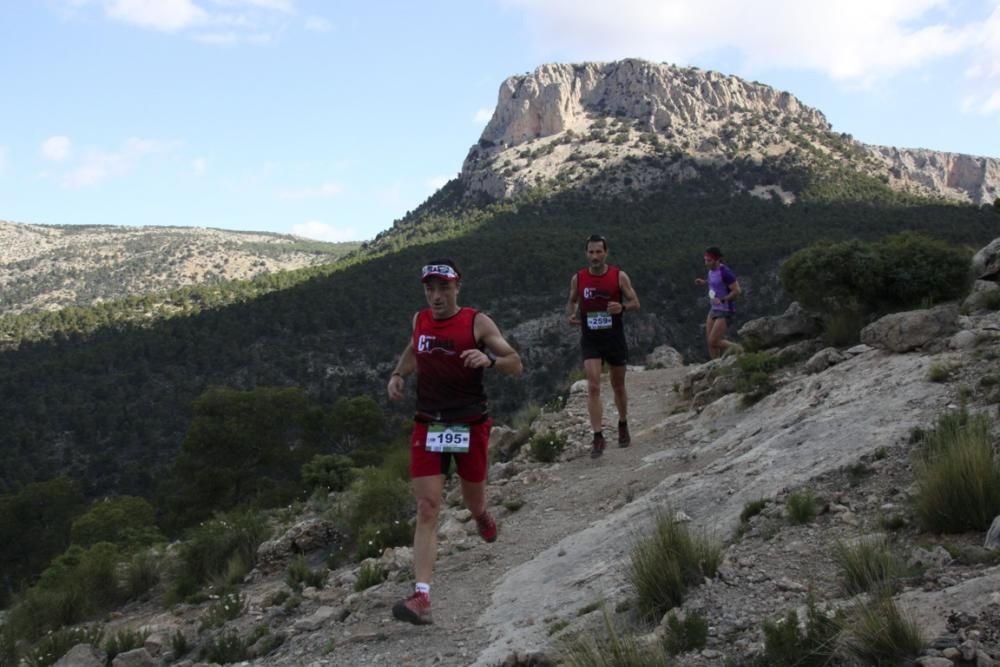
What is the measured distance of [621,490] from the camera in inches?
264

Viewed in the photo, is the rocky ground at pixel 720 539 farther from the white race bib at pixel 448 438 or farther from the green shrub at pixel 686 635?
the white race bib at pixel 448 438

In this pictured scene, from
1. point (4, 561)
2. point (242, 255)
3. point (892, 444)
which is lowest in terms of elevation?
point (4, 561)

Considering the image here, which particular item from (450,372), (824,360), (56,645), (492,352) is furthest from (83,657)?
(824,360)

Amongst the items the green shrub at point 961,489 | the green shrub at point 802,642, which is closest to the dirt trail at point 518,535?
the green shrub at point 802,642

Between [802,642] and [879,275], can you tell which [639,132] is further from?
[802,642]

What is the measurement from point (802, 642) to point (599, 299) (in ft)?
16.7

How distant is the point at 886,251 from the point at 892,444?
5.10 metres

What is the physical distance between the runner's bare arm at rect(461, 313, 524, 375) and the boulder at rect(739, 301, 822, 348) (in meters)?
6.43

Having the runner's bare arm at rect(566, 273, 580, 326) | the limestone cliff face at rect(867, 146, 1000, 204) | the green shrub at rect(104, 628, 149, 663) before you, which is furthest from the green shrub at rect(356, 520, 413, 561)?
the limestone cliff face at rect(867, 146, 1000, 204)

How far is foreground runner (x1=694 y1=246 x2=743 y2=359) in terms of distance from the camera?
34.0 ft

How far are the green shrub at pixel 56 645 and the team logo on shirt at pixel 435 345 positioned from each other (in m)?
4.20

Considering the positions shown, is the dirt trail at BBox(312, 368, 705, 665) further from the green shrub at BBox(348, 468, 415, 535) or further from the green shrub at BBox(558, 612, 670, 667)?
the green shrub at BBox(558, 612, 670, 667)

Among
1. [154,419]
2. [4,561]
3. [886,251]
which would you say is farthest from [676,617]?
[154,419]

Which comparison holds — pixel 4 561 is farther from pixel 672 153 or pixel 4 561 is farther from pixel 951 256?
pixel 672 153
